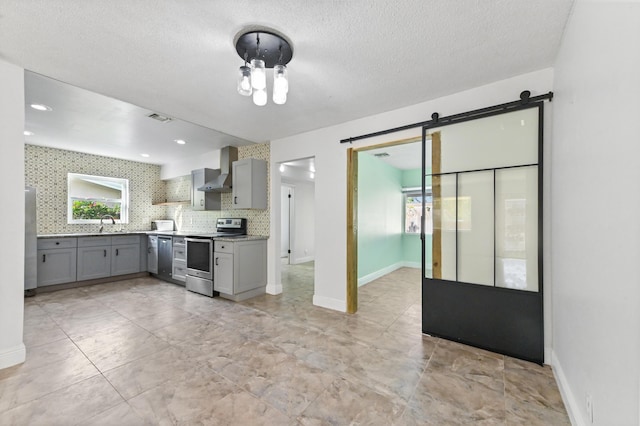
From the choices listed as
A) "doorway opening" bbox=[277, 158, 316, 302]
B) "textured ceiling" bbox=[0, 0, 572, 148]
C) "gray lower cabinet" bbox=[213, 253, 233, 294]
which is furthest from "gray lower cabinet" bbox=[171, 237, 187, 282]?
"textured ceiling" bbox=[0, 0, 572, 148]

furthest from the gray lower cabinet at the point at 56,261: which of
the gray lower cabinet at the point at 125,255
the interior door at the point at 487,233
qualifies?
the interior door at the point at 487,233

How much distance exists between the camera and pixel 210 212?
532 centimetres

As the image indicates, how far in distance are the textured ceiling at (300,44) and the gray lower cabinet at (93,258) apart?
3.37 m

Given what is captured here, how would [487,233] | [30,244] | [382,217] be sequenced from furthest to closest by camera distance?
[382,217], [30,244], [487,233]

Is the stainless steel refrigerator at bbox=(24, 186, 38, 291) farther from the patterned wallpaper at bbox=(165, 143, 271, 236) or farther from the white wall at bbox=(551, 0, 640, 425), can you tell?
the white wall at bbox=(551, 0, 640, 425)

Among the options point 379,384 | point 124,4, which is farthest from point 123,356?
point 124,4

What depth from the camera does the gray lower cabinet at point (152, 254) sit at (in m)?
5.20

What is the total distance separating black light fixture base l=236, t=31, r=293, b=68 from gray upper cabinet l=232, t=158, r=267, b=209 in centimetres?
236

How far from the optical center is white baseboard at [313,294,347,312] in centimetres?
340

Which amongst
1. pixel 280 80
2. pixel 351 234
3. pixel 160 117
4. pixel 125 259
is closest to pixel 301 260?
pixel 125 259

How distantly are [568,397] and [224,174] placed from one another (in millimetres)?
4792

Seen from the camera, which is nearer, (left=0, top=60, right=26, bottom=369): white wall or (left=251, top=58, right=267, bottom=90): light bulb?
(left=251, top=58, right=267, bottom=90): light bulb

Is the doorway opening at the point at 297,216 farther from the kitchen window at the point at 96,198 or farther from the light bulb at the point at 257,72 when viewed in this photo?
the light bulb at the point at 257,72

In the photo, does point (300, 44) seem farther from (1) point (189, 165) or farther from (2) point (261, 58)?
(1) point (189, 165)
